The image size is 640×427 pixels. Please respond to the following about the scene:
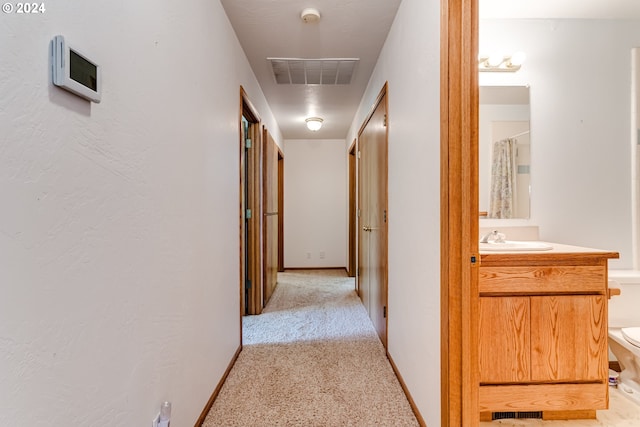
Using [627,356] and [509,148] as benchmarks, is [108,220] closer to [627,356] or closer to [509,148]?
[509,148]

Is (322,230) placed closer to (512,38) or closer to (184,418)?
(512,38)

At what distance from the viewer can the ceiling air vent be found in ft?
8.98

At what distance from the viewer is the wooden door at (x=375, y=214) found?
2514 mm

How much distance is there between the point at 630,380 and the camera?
1920mm

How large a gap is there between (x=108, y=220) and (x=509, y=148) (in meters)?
2.32

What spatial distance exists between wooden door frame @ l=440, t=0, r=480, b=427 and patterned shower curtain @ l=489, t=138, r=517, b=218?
1.17m

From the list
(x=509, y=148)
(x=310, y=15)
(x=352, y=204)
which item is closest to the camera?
(x=310, y=15)

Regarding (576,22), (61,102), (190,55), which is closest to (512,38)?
(576,22)

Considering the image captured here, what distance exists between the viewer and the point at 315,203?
19.6 feet

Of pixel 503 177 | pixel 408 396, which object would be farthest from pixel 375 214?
pixel 408 396

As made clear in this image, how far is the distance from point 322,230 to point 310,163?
3.98 ft

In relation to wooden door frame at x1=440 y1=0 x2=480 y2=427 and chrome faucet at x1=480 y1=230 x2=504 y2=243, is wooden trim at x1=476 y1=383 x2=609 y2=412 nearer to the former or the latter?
wooden door frame at x1=440 y1=0 x2=480 y2=427

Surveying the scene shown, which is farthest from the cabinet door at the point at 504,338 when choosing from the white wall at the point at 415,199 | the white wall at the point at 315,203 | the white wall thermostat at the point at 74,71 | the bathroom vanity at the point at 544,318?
the white wall at the point at 315,203

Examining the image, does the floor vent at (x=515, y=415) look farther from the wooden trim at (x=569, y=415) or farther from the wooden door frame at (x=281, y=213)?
the wooden door frame at (x=281, y=213)
